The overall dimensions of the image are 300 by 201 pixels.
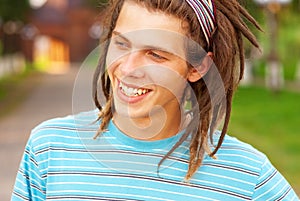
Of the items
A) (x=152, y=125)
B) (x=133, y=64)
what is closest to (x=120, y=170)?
(x=152, y=125)

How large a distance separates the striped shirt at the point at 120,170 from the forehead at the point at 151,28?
23 centimetres

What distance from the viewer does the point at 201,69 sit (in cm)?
174

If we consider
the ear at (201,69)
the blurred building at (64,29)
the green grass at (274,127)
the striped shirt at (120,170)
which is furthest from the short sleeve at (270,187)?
the blurred building at (64,29)

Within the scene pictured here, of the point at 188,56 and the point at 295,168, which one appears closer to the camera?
the point at 188,56

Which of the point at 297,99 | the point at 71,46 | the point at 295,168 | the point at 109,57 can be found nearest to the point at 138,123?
the point at 109,57

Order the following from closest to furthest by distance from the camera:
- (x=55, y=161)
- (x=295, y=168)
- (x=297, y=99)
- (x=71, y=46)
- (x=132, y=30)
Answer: (x=132, y=30) < (x=55, y=161) < (x=295, y=168) < (x=297, y=99) < (x=71, y=46)

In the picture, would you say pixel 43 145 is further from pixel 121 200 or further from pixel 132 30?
pixel 132 30

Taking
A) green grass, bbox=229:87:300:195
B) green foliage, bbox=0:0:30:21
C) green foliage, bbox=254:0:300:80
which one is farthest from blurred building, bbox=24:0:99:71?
green grass, bbox=229:87:300:195

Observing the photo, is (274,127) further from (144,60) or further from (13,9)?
(13,9)

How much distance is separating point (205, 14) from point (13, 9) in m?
26.1

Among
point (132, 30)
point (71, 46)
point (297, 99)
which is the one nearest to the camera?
point (132, 30)

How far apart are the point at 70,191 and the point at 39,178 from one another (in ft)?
0.30

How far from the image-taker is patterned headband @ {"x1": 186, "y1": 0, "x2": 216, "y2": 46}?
5.56 feet

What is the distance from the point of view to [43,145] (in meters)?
1.79
